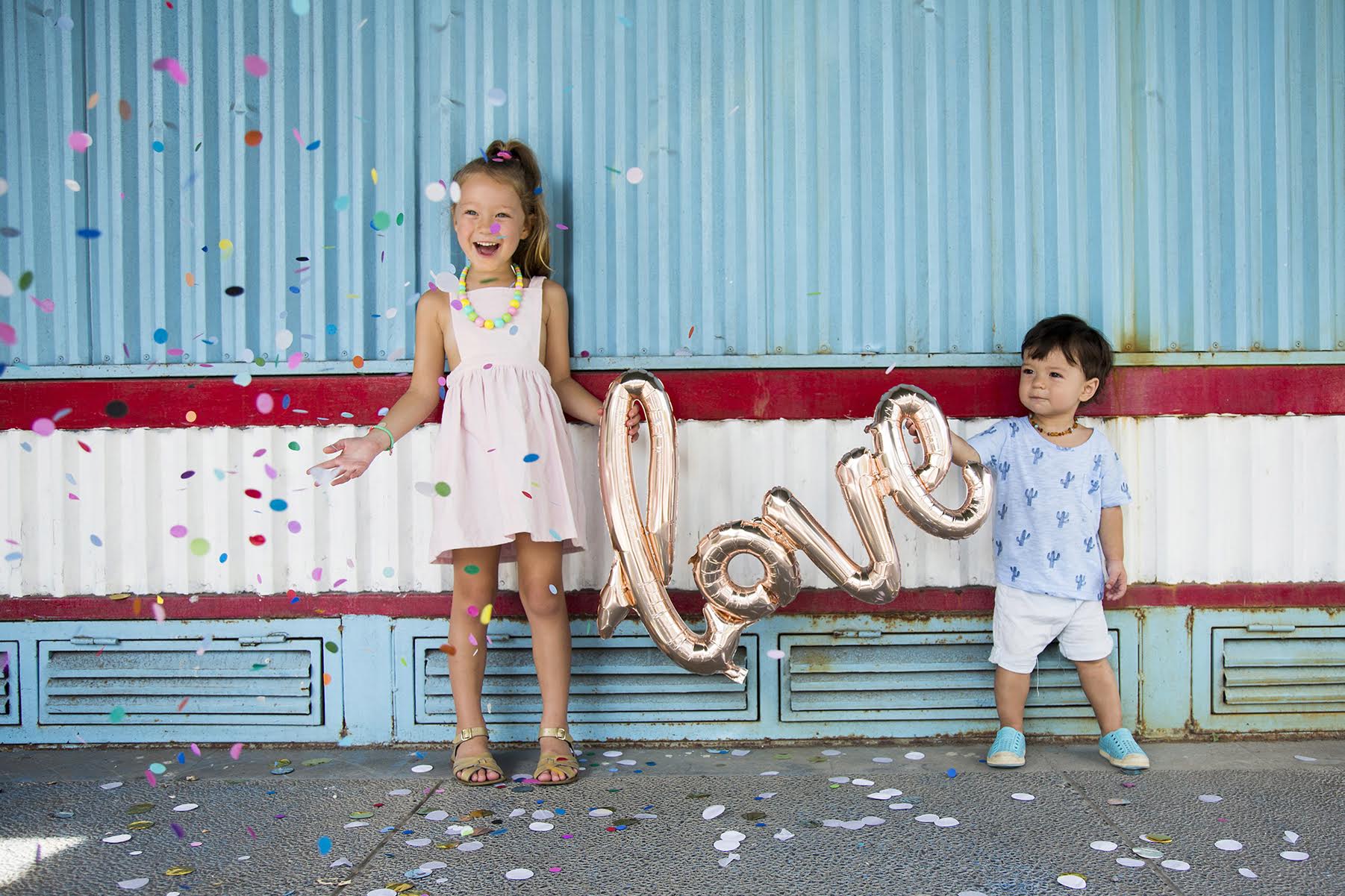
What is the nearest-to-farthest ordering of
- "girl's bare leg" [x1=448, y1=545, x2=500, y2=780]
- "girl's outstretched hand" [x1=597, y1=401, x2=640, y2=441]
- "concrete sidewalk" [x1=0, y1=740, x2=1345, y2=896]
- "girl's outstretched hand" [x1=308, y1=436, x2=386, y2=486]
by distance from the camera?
"concrete sidewalk" [x1=0, y1=740, x2=1345, y2=896] < "girl's outstretched hand" [x1=308, y1=436, x2=386, y2=486] < "girl's outstretched hand" [x1=597, y1=401, x2=640, y2=441] < "girl's bare leg" [x1=448, y1=545, x2=500, y2=780]

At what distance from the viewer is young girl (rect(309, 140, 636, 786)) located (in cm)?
223

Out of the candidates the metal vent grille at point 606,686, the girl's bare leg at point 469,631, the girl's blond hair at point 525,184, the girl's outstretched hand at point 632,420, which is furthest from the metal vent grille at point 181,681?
the girl's blond hair at point 525,184

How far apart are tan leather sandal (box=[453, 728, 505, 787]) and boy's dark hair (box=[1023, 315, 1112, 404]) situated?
1.62m

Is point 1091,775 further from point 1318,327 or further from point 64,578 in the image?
point 64,578

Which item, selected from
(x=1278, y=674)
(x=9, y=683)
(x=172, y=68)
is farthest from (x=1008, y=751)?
(x=172, y=68)

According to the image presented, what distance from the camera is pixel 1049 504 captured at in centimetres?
235

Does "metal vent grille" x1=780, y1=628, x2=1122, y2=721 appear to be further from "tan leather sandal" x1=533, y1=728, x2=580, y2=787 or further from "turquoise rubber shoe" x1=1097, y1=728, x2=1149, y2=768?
"tan leather sandal" x1=533, y1=728, x2=580, y2=787

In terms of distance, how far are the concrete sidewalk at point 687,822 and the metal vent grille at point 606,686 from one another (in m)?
0.09

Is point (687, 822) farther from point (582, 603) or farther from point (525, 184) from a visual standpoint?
point (525, 184)

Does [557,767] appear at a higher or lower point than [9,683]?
A: lower

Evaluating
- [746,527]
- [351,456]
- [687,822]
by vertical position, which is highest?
[351,456]

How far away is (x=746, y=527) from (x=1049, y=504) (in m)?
0.80

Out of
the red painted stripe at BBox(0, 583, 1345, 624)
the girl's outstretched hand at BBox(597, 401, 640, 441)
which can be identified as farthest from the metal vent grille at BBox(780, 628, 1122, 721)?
the girl's outstretched hand at BBox(597, 401, 640, 441)

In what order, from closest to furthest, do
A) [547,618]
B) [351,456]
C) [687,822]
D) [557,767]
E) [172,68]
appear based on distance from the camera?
[687,822] → [351,456] → [557,767] → [547,618] → [172,68]
